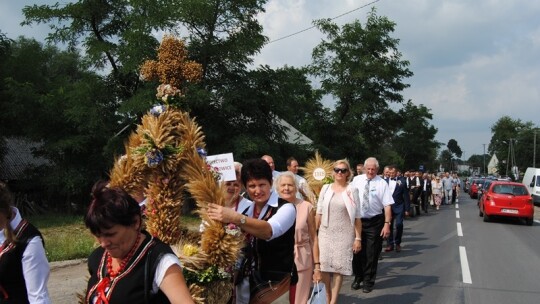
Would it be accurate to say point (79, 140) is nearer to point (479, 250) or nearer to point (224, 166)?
point (479, 250)

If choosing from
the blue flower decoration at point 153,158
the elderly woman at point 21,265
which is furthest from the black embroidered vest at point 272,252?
the elderly woman at point 21,265

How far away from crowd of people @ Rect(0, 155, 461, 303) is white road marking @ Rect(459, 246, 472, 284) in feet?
6.67

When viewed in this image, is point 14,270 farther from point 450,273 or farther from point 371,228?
point 450,273

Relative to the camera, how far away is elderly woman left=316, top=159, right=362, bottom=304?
6160mm

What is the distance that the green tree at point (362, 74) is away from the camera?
2553cm

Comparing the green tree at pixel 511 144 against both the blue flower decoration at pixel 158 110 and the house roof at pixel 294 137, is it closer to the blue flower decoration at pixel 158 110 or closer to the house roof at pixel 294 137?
the house roof at pixel 294 137

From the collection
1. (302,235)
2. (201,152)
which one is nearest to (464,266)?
(302,235)

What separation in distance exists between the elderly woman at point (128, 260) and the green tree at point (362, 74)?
74.8 ft

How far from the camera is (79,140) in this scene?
18906mm

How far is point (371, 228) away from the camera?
7.75 meters

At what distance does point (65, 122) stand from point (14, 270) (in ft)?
60.5

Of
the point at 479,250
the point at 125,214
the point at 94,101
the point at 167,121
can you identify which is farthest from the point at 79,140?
the point at 125,214

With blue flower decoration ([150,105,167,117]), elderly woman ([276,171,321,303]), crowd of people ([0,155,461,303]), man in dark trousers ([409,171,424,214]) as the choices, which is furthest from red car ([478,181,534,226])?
blue flower decoration ([150,105,167,117])

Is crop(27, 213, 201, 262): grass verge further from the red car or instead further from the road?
the red car
